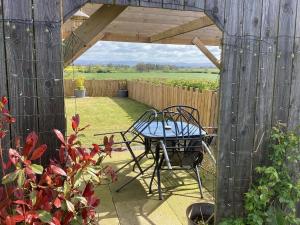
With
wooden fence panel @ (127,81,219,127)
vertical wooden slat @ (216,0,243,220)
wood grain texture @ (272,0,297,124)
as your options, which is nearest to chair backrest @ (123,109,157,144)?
wooden fence panel @ (127,81,219,127)

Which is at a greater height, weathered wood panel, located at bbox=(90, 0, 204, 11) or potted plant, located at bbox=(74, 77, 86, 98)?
weathered wood panel, located at bbox=(90, 0, 204, 11)

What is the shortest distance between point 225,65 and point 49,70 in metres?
1.24

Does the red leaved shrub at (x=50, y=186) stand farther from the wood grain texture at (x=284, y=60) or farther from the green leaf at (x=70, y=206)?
the wood grain texture at (x=284, y=60)

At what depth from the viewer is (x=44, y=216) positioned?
1241 mm

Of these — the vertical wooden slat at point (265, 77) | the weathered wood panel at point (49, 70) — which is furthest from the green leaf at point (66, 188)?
the vertical wooden slat at point (265, 77)

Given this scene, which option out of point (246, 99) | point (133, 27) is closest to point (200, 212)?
point (246, 99)

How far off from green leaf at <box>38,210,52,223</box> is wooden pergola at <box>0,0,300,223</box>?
52 cm

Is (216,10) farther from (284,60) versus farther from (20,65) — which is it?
(20,65)

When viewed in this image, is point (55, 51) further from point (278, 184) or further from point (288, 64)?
point (278, 184)

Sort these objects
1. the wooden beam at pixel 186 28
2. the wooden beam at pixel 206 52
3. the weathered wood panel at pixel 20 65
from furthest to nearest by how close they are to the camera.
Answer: the wooden beam at pixel 206 52
the wooden beam at pixel 186 28
the weathered wood panel at pixel 20 65

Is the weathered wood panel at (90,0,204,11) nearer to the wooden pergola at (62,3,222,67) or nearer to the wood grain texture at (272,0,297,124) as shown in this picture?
the wooden pergola at (62,3,222,67)

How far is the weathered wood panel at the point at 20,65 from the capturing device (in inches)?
60.3

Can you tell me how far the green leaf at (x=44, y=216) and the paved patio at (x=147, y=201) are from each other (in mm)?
1437

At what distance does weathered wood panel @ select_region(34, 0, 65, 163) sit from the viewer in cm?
159
